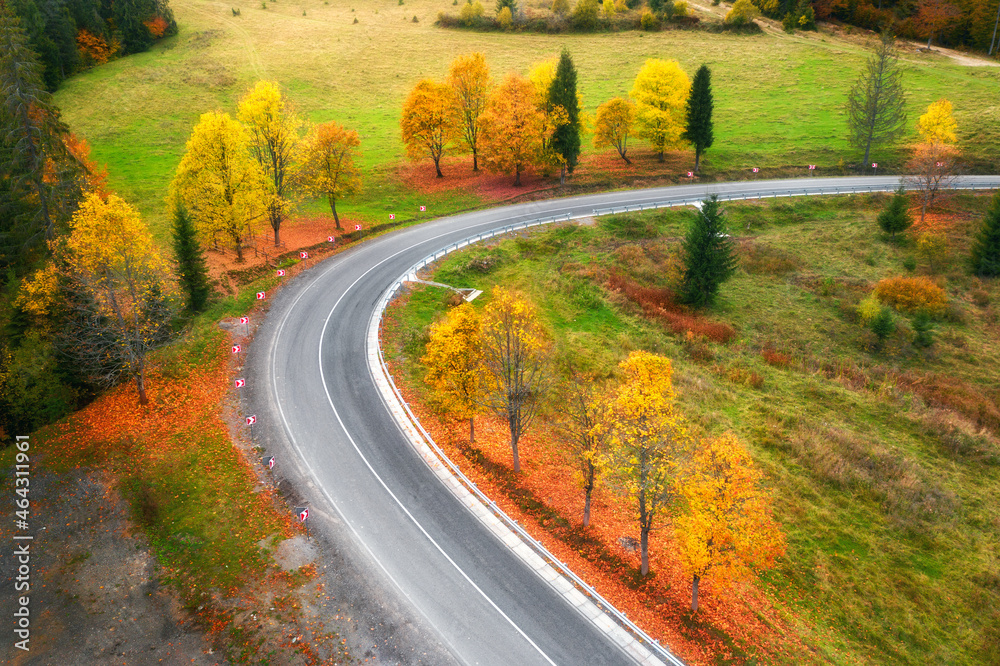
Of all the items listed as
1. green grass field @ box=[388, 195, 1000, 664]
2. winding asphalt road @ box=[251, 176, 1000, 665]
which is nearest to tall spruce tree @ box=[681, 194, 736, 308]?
green grass field @ box=[388, 195, 1000, 664]

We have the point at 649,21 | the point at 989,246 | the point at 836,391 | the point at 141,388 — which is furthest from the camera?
the point at 649,21

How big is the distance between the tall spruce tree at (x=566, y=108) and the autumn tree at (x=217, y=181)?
33.7 meters

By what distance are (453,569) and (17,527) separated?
66.6ft

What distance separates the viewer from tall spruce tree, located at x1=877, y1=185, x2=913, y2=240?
5466 centimetres

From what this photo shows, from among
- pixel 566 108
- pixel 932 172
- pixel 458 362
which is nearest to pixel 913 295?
pixel 932 172

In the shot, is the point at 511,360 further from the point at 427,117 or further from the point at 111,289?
the point at 427,117

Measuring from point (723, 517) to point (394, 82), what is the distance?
91.4 meters

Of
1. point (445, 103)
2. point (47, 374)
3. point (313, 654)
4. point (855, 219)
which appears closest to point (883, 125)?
point (855, 219)

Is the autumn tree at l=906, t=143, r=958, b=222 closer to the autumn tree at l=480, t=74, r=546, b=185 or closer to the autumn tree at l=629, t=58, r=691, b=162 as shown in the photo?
→ the autumn tree at l=629, t=58, r=691, b=162

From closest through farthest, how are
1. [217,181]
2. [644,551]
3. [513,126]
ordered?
[644,551], [217,181], [513,126]

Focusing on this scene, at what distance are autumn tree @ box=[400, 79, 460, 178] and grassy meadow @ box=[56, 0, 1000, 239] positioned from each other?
19.5 feet

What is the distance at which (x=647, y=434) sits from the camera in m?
21.2

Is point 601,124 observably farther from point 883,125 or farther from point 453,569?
point 453,569

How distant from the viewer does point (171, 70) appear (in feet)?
294
